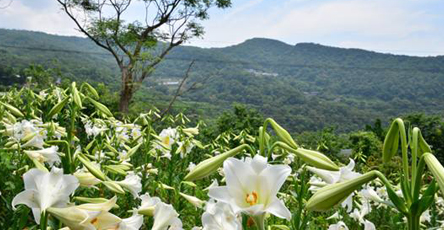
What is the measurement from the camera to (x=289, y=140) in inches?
38.0

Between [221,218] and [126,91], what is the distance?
39.1 ft

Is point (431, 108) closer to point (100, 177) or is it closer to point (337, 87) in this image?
point (337, 87)

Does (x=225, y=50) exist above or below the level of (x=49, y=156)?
above

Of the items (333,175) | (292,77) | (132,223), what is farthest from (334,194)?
(292,77)

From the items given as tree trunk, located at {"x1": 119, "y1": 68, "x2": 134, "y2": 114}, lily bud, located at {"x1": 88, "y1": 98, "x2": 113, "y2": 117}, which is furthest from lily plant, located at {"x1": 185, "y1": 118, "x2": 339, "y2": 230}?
tree trunk, located at {"x1": 119, "y1": 68, "x2": 134, "y2": 114}

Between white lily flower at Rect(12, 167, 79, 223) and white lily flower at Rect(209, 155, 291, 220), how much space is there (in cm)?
34

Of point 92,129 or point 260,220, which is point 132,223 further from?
point 92,129

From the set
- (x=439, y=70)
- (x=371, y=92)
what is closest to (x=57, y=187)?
(x=371, y=92)

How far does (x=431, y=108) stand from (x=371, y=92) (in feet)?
76.9

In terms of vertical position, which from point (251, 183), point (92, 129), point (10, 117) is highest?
point (251, 183)

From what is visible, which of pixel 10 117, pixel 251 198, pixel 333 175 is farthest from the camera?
pixel 10 117

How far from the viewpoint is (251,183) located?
0.85m

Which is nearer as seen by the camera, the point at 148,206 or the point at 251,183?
the point at 251,183

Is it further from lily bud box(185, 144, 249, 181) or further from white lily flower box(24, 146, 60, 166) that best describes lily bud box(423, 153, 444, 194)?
white lily flower box(24, 146, 60, 166)
